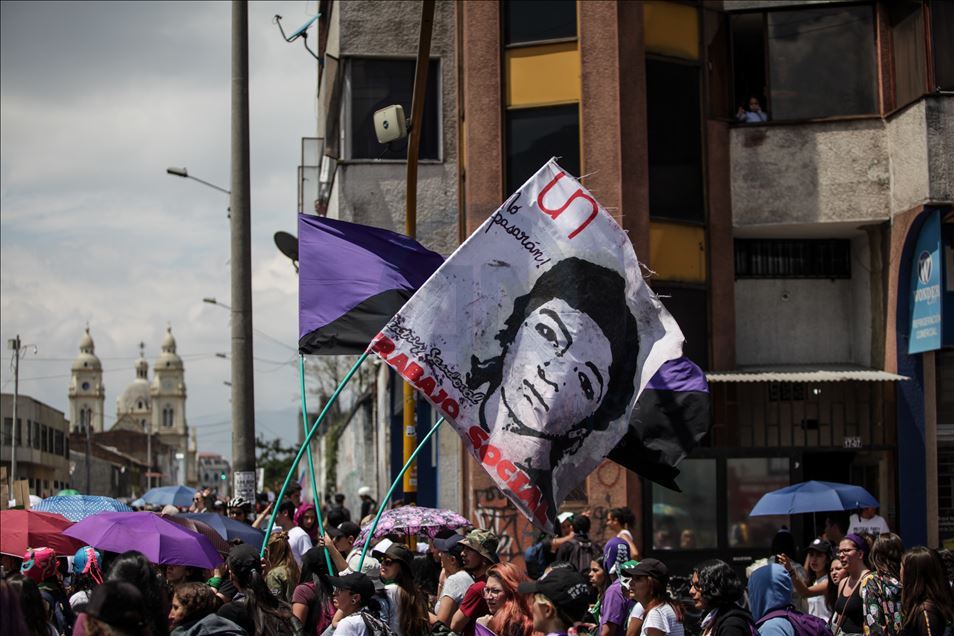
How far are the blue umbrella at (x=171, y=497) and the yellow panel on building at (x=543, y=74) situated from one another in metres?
9.05

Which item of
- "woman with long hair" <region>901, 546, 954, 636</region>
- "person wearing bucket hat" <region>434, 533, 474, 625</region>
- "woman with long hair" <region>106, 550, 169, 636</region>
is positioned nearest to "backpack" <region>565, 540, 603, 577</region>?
"person wearing bucket hat" <region>434, 533, 474, 625</region>

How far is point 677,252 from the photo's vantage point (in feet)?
68.4

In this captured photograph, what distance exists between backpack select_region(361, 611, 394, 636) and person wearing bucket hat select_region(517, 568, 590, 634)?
3.21 ft

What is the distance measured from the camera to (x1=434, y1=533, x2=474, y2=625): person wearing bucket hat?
31.8 ft

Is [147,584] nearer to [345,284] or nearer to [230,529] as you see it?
[345,284]

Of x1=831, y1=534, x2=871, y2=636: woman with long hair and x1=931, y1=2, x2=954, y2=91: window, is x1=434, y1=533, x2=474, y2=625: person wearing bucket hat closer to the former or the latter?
x1=831, y1=534, x2=871, y2=636: woman with long hair

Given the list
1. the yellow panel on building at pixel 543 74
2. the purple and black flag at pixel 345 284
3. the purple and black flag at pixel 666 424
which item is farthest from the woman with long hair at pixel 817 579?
the yellow panel on building at pixel 543 74

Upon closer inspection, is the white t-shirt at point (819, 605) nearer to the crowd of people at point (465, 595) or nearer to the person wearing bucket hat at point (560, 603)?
the crowd of people at point (465, 595)

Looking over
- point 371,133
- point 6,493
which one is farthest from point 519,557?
point 6,493

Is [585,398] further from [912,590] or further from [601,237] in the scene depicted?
[912,590]

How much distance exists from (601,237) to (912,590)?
9.59 feet

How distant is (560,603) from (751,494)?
13784mm

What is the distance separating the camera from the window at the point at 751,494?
20109 millimetres

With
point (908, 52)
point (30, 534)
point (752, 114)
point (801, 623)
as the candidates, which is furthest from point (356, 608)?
point (908, 52)
